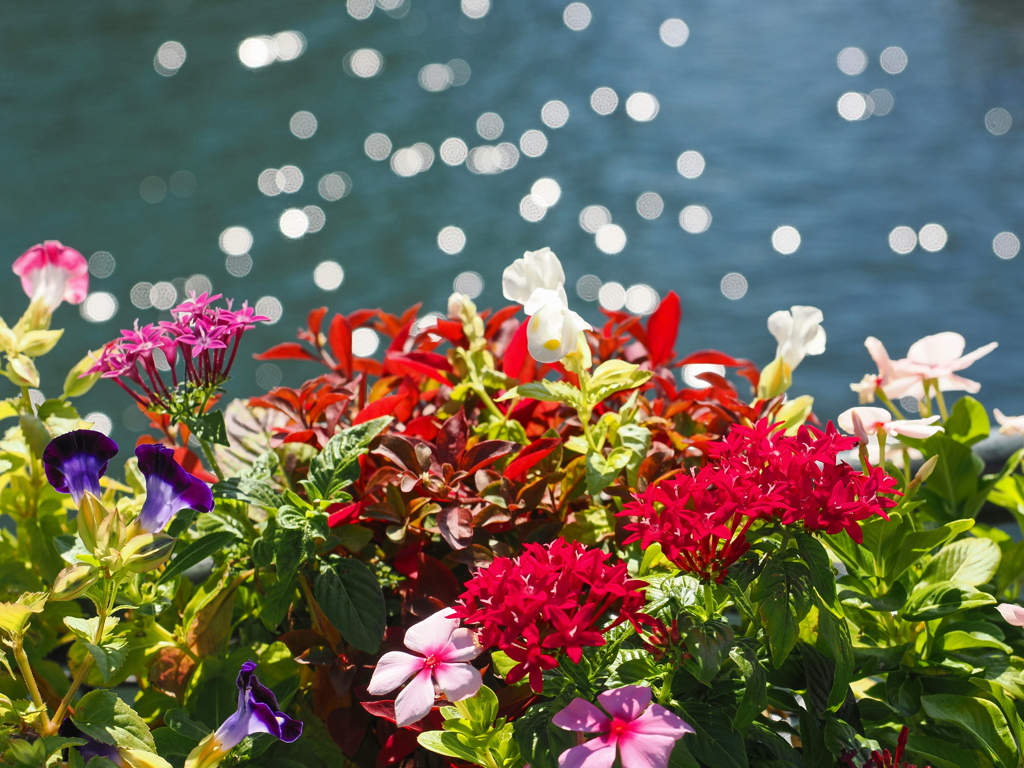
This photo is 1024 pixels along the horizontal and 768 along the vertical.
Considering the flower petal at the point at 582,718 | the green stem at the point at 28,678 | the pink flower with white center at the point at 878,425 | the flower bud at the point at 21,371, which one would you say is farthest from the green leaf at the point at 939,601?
the flower bud at the point at 21,371

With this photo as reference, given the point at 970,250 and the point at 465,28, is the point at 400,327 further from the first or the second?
the point at 465,28

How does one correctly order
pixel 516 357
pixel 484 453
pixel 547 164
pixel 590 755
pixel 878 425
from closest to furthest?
pixel 590 755 → pixel 878 425 → pixel 484 453 → pixel 516 357 → pixel 547 164

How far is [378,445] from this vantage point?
0.94 metres

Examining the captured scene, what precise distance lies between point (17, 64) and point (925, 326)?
5.82 m

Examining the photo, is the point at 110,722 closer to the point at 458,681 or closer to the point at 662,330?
the point at 458,681

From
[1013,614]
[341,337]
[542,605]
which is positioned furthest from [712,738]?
[341,337]

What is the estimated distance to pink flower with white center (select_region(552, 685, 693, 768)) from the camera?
23.7 inches

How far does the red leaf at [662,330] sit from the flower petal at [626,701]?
0.54 meters

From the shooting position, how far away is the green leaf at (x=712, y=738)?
2.21ft

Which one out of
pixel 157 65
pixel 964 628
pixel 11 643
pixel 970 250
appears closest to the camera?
pixel 11 643

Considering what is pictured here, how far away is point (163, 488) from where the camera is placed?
74 cm

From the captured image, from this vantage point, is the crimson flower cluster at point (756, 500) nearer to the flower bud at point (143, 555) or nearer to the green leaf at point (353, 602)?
the green leaf at point (353, 602)

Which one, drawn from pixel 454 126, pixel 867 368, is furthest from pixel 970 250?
pixel 454 126

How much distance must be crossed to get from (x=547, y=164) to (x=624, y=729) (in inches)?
190
